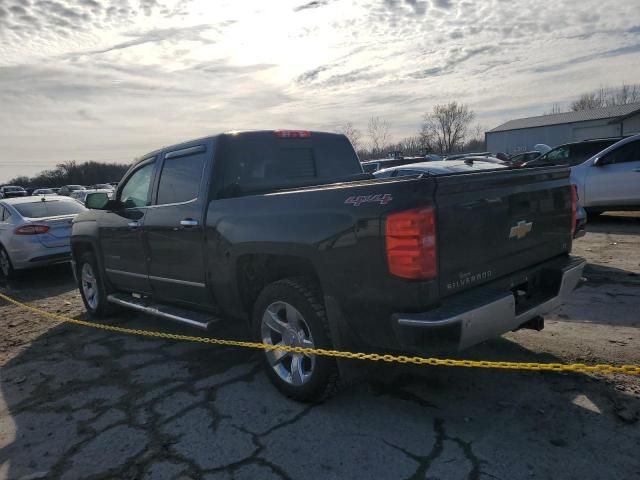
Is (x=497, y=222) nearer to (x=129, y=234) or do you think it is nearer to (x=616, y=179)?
(x=129, y=234)

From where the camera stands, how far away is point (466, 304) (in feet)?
9.14

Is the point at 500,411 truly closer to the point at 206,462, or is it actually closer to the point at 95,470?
the point at 206,462

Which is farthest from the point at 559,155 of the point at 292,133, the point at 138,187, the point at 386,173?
the point at 138,187

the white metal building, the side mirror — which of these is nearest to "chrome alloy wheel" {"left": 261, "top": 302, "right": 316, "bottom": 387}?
the side mirror

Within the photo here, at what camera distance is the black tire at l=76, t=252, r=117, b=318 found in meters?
5.98

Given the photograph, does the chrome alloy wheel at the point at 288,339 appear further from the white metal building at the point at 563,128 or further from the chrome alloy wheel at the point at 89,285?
the white metal building at the point at 563,128

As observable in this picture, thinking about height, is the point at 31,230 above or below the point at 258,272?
above

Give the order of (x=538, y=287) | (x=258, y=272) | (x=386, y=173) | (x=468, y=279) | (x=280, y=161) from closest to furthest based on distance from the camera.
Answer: (x=468, y=279) → (x=538, y=287) → (x=258, y=272) → (x=280, y=161) → (x=386, y=173)

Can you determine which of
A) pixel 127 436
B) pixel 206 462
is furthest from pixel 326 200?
pixel 127 436

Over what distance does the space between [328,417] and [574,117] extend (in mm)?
66657

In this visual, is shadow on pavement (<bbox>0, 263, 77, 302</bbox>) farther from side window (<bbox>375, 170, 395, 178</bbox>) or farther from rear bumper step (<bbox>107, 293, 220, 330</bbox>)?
side window (<bbox>375, 170, 395, 178</bbox>)

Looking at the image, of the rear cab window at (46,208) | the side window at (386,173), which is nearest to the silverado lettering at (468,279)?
the side window at (386,173)

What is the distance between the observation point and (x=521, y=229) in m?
3.27

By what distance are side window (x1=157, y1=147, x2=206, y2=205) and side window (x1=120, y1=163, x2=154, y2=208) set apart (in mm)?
364
